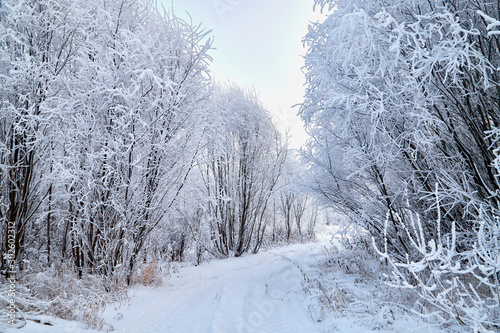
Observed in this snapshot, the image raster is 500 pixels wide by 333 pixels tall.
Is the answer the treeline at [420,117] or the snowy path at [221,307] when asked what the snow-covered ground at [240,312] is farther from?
the treeline at [420,117]

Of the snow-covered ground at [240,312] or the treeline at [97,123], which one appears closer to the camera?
the snow-covered ground at [240,312]

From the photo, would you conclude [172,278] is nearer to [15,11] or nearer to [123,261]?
[123,261]

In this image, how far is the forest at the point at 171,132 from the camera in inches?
135

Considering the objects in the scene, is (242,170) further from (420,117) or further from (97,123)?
(420,117)

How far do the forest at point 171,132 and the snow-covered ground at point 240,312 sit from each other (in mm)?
435

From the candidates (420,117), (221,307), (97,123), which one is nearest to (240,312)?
(221,307)

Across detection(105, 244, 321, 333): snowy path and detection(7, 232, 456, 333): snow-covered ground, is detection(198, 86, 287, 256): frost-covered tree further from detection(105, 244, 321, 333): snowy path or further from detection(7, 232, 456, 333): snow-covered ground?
detection(7, 232, 456, 333): snow-covered ground

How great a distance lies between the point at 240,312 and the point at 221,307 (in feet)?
1.13

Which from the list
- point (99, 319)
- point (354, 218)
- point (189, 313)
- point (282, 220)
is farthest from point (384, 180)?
point (282, 220)

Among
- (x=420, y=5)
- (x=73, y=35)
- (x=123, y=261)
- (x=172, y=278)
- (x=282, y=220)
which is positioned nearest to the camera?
(x=420, y=5)

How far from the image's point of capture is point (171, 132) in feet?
17.8

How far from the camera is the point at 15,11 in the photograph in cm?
473

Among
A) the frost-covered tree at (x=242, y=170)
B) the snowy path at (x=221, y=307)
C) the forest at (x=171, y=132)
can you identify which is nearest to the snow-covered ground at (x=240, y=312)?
the snowy path at (x=221, y=307)

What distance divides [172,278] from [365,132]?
235 inches
